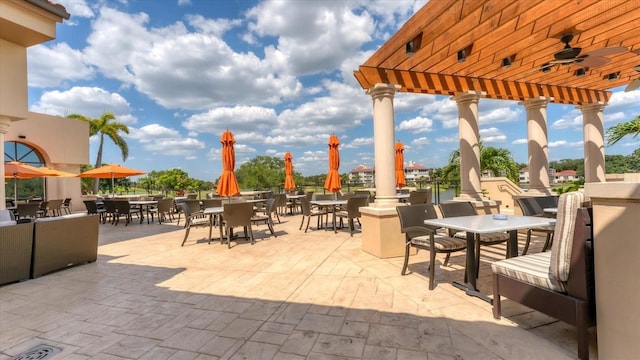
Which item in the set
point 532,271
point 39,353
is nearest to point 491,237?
point 532,271

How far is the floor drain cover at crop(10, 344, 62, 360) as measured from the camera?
Result: 1898 millimetres

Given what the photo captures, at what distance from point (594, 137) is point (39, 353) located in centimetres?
1001

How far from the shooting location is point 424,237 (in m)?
3.32

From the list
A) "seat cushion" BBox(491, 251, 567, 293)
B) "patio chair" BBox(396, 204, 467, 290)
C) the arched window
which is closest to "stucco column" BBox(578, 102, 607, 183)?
"patio chair" BBox(396, 204, 467, 290)

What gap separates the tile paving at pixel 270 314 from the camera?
1888 mm

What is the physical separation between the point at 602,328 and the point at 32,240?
224 inches

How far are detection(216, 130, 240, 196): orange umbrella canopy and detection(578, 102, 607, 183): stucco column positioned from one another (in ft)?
27.6

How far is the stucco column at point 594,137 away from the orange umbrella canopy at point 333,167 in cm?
599

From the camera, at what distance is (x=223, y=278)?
3477 millimetres

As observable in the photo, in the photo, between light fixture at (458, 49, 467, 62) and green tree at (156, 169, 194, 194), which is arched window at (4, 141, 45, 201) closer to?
light fixture at (458, 49, 467, 62)

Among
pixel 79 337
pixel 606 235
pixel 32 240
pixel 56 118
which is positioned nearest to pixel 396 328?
pixel 606 235

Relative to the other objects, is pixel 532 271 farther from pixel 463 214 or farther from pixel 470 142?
pixel 470 142

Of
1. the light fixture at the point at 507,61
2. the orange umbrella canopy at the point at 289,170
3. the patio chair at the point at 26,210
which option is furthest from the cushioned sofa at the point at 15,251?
the orange umbrella canopy at the point at 289,170

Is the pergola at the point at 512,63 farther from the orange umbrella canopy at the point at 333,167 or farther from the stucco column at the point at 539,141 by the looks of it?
the orange umbrella canopy at the point at 333,167
